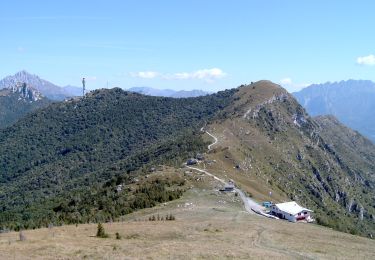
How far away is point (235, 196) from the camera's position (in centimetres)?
11312

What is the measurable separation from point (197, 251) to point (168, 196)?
5920cm

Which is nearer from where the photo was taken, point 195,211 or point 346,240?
point 346,240

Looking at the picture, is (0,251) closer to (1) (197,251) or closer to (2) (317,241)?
(1) (197,251)

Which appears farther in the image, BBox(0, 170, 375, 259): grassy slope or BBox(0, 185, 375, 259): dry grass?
BBox(0, 170, 375, 259): grassy slope

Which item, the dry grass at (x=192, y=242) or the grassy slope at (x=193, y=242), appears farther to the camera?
the grassy slope at (x=193, y=242)

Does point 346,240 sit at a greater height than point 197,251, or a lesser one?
lesser

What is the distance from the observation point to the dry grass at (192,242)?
1925 inches

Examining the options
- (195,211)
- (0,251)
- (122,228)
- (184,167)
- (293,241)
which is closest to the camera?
(0,251)

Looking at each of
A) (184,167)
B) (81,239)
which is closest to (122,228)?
(81,239)

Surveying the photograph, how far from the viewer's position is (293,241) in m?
63.8

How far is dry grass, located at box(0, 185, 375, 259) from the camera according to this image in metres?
48.9

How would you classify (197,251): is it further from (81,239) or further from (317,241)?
(317,241)

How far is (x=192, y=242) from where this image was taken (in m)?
57.3

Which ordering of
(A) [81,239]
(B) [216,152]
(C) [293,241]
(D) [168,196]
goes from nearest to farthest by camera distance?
(A) [81,239]
(C) [293,241]
(D) [168,196]
(B) [216,152]
